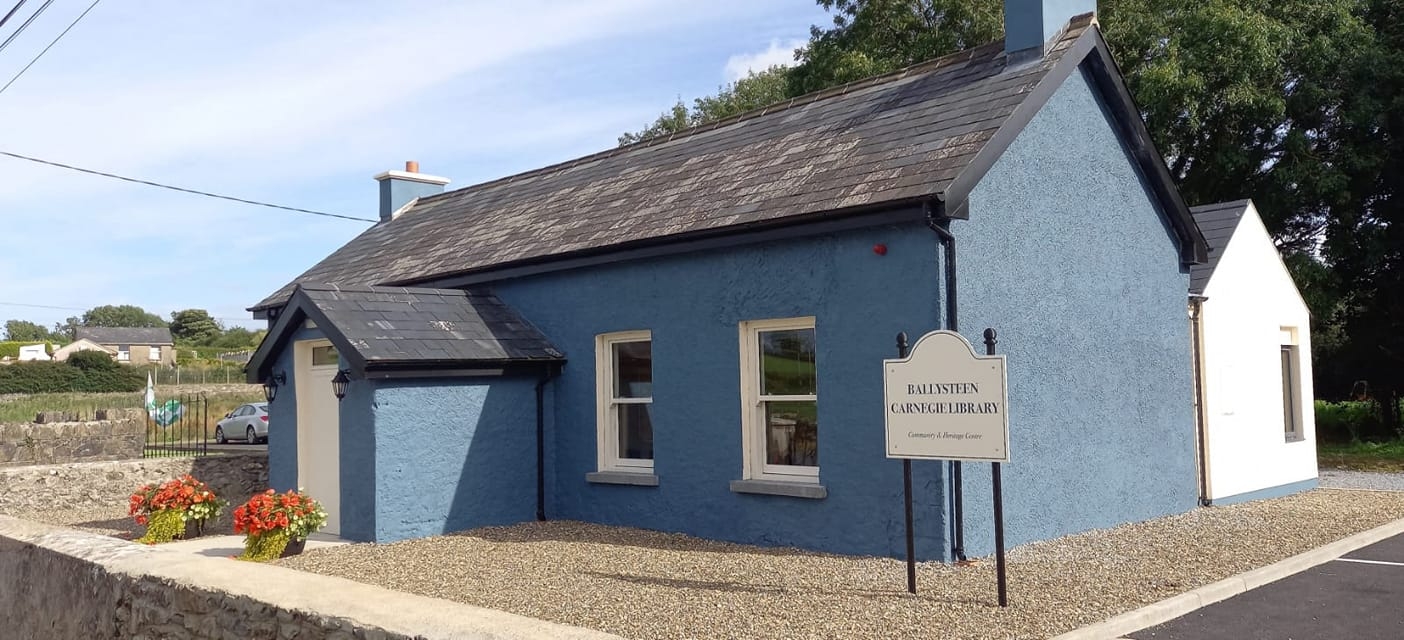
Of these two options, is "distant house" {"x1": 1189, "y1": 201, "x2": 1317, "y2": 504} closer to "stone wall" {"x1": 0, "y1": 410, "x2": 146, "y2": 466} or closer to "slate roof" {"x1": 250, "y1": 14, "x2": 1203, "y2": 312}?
"slate roof" {"x1": 250, "y1": 14, "x2": 1203, "y2": 312}

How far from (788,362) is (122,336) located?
306 ft

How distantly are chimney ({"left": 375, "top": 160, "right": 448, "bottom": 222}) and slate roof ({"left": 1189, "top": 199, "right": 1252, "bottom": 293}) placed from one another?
13977 millimetres

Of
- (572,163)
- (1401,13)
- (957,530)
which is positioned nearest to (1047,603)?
(957,530)

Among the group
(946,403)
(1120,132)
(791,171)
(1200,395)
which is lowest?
(1200,395)

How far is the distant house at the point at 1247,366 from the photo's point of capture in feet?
42.8

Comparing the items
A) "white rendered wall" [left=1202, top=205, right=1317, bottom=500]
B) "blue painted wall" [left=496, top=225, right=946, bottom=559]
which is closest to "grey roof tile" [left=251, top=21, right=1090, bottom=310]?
"blue painted wall" [left=496, top=225, right=946, bottom=559]

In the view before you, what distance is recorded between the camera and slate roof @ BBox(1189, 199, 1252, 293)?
13320 mm

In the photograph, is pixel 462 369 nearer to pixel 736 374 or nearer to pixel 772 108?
pixel 736 374

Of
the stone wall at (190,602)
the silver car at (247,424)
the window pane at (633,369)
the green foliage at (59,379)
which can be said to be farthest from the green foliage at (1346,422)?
the green foliage at (59,379)

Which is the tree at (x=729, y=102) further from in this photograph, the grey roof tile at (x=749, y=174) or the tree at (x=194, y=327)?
the tree at (x=194, y=327)

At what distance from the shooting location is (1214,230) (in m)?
14.2

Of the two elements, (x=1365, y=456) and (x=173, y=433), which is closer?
(x=1365, y=456)

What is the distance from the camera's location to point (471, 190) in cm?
1931

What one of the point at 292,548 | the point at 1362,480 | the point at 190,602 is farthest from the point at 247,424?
the point at 190,602
